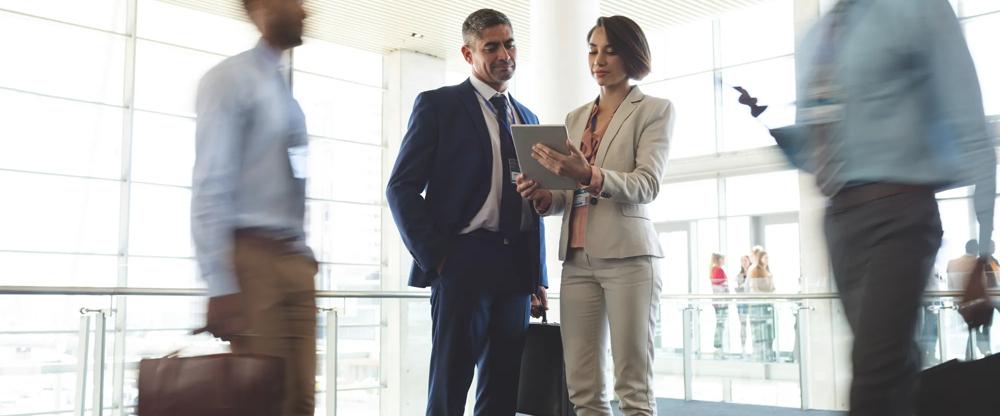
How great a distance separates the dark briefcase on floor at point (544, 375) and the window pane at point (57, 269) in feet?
32.2

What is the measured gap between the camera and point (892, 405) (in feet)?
5.61

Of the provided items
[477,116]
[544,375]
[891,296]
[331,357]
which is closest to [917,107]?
[891,296]

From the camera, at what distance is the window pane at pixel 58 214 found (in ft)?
38.9

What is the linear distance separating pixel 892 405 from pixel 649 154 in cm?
138

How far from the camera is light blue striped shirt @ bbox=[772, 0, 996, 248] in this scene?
1734mm

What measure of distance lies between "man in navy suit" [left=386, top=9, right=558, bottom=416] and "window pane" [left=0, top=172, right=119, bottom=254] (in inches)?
421

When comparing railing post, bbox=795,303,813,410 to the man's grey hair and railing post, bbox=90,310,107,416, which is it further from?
railing post, bbox=90,310,107,416

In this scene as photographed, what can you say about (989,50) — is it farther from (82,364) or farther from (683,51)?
(82,364)

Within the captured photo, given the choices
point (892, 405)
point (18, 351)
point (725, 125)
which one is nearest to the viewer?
point (892, 405)

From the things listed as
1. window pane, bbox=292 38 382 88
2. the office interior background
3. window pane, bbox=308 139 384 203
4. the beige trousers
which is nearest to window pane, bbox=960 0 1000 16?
the office interior background

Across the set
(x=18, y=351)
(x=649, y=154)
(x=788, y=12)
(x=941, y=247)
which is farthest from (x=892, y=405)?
(x=788, y=12)

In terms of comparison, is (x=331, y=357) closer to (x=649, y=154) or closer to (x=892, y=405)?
(x=649, y=154)

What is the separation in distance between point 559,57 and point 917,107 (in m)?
6.07

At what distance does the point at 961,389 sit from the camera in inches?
71.2
